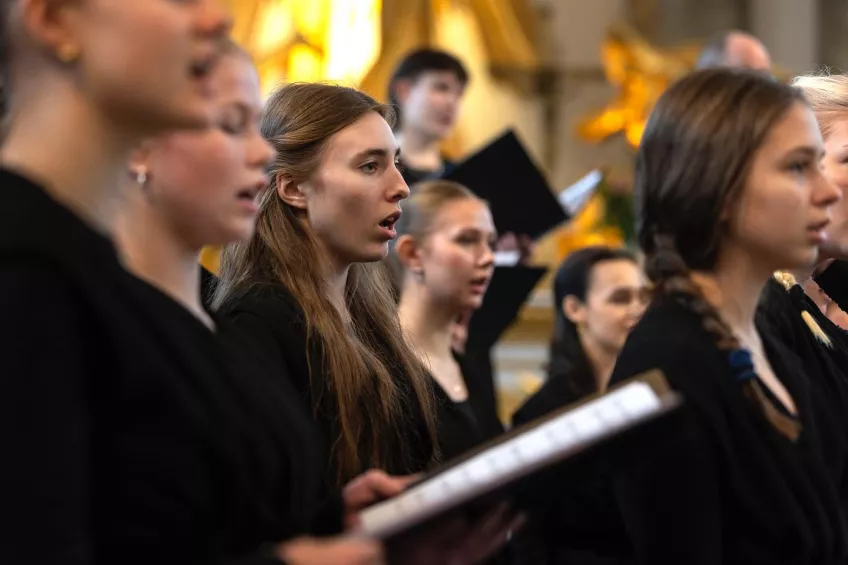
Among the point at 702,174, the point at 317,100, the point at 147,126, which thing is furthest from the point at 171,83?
the point at 317,100

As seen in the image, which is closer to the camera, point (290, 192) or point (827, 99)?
point (290, 192)

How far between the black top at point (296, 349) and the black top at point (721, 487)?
533 millimetres

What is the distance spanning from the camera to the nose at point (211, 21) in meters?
1.29

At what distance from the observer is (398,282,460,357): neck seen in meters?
3.30

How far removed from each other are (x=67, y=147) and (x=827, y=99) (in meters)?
A: 1.87

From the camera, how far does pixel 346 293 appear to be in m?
2.56

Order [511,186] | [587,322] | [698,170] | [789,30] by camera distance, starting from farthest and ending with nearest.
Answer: [789,30] < [587,322] < [511,186] < [698,170]

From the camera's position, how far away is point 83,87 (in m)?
1.29

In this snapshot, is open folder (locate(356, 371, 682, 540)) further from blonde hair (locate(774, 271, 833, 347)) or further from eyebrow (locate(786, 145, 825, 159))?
blonde hair (locate(774, 271, 833, 347))

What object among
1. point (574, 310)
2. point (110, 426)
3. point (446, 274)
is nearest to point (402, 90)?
point (574, 310)

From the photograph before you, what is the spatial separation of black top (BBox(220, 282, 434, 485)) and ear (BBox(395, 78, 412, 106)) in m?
2.74

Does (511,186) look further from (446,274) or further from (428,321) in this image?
(428,321)

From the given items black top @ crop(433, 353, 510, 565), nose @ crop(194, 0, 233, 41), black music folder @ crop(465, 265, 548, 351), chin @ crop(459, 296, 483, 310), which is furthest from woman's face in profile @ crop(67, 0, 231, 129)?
black music folder @ crop(465, 265, 548, 351)

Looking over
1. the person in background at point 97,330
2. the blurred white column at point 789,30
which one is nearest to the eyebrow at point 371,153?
the person in background at point 97,330
